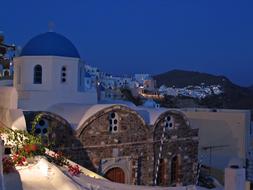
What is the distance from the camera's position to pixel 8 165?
19.2 ft

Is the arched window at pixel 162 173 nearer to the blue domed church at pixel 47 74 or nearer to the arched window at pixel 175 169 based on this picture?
the arched window at pixel 175 169

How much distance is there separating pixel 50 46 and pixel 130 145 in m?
5.17

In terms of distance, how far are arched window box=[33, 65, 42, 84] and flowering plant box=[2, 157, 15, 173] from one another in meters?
8.74

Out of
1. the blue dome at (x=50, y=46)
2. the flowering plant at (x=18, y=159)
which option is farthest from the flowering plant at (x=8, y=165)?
the blue dome at (x=50, y=46)

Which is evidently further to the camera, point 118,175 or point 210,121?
point 210,121

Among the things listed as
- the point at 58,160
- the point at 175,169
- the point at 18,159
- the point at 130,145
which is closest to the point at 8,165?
the point at 18,159

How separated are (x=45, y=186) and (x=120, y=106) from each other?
7.16 m

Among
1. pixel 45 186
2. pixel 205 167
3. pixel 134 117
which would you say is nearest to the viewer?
pixel 45 186

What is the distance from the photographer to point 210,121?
21.0 meters

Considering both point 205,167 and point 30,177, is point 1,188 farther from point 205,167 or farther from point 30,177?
point 205,167

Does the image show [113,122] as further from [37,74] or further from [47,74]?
[37,74]

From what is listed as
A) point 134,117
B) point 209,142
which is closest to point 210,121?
point 209,142

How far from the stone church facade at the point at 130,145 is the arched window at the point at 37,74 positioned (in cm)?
342

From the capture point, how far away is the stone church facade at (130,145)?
11.8m
